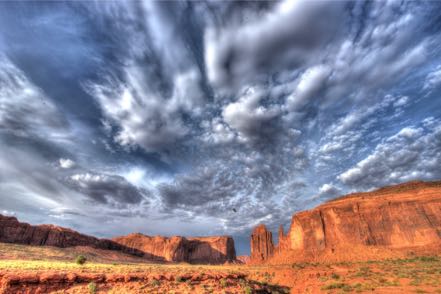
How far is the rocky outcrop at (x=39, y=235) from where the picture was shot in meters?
96.8

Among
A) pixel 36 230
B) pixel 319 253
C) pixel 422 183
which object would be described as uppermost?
pixel 422 183

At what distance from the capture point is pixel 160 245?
157m

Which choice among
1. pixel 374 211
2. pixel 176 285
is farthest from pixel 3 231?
pixel 374 211

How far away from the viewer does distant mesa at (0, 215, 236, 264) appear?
371 feet

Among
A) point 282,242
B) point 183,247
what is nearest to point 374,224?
point 282,242

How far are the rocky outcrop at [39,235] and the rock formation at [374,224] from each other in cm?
9927

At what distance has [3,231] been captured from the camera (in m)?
95.3

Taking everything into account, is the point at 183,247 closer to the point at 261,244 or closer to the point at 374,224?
the point at 261,244

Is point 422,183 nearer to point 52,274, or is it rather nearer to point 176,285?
point 176,285

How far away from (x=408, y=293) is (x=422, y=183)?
8085 cm

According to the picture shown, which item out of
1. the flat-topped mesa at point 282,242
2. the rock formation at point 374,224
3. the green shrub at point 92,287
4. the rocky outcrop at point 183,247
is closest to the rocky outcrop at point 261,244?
the flat-topped mesa at point 282,242

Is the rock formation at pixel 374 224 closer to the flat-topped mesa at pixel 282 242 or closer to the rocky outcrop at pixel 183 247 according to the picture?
the flat-topped mesa at pixel 282 242

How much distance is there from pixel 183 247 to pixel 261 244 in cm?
6097

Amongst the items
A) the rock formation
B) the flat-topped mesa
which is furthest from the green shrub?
the flat-topped mesa
